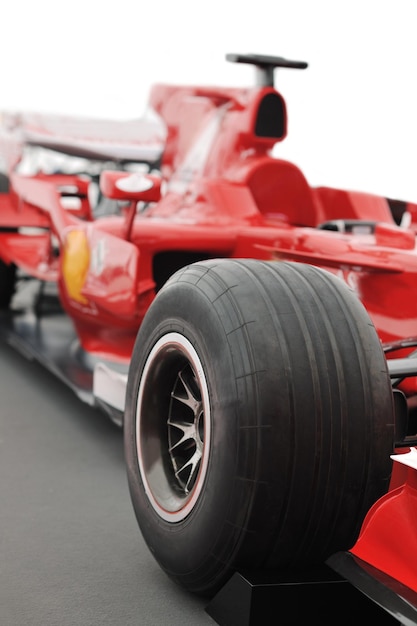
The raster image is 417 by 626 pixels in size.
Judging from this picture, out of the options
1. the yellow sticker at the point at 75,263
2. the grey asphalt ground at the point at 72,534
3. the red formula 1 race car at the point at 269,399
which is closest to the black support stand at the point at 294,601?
the red formula 1 race car at the point at 269,399

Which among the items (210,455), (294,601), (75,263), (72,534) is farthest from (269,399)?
(75,263)

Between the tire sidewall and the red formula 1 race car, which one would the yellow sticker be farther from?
the tire sidewall

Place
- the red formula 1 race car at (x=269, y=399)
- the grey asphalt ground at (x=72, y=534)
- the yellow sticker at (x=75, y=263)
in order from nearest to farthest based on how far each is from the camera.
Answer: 1. the red formula 1 race car at (x=269, y=399)
2. the grey asphalt ground at (x=72, y=534)
3. the yellow sticker at (x=75, y=263)

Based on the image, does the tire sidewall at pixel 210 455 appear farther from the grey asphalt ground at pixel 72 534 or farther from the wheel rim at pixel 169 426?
the grey asphalt ground at pixel 72 534

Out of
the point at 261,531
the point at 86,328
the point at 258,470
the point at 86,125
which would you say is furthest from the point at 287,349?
the point at 86,125

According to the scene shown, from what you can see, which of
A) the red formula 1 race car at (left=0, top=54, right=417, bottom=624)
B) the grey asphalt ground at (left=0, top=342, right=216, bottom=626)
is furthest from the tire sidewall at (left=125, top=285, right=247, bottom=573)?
the grey asphalt ground at (left=0, top=342, right=216, bottom=626)

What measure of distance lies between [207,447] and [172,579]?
1.34 feet

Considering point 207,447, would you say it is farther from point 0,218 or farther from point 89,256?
point 0,218

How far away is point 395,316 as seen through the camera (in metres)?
2.82

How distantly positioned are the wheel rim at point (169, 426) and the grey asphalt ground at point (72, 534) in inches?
9.7

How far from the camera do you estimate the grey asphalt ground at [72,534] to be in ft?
7.01

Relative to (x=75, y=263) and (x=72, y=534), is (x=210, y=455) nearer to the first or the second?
(x=72, y=534)

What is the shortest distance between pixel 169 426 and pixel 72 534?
1.77 feet

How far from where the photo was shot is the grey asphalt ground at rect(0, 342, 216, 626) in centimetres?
214
